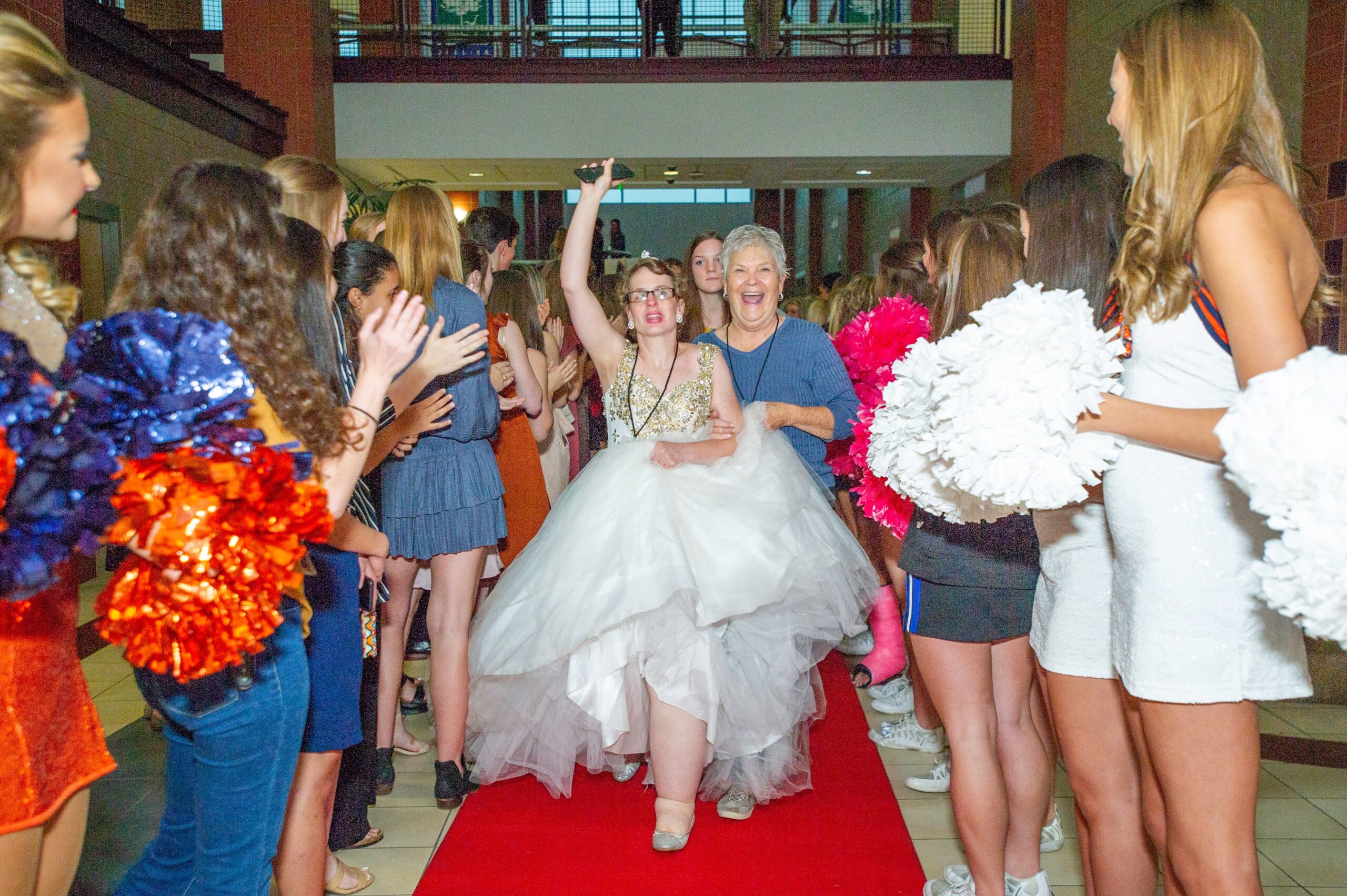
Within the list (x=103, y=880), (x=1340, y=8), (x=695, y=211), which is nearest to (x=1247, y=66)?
A: (x=103, y=880)

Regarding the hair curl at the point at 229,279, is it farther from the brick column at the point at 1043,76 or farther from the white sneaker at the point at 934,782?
the brick column at the point at 1043,76

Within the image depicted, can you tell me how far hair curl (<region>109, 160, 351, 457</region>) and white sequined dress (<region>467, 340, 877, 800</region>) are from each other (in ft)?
4.07

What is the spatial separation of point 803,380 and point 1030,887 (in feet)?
5.65

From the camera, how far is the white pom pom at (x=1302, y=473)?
1177mm

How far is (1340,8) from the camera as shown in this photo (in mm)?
4031

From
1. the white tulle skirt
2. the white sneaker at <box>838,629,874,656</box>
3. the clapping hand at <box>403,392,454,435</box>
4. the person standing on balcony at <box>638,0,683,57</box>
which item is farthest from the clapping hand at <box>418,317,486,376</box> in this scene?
the person standing on balcony at <box>638,0,683,57</box>

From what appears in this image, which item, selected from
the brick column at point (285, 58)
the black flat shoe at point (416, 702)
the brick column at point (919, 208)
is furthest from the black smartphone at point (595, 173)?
the brick column at point (919, 208)

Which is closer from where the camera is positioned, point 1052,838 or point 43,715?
point 43,715

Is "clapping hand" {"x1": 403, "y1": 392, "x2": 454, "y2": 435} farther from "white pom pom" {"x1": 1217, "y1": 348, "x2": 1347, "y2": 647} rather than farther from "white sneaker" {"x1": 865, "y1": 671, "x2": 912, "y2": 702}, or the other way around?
"white sneaker" {"x1": 865, "y1": 671, "x2": 912, "y2": 702}

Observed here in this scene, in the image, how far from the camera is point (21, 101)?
120 cm

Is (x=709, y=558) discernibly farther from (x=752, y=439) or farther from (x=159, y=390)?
(x=159, y=390)

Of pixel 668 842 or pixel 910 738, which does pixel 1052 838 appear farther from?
pixel 668 842

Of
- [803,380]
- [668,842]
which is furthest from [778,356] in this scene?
[668,842]

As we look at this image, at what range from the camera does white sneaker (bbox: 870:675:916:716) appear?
3787 millimetres
